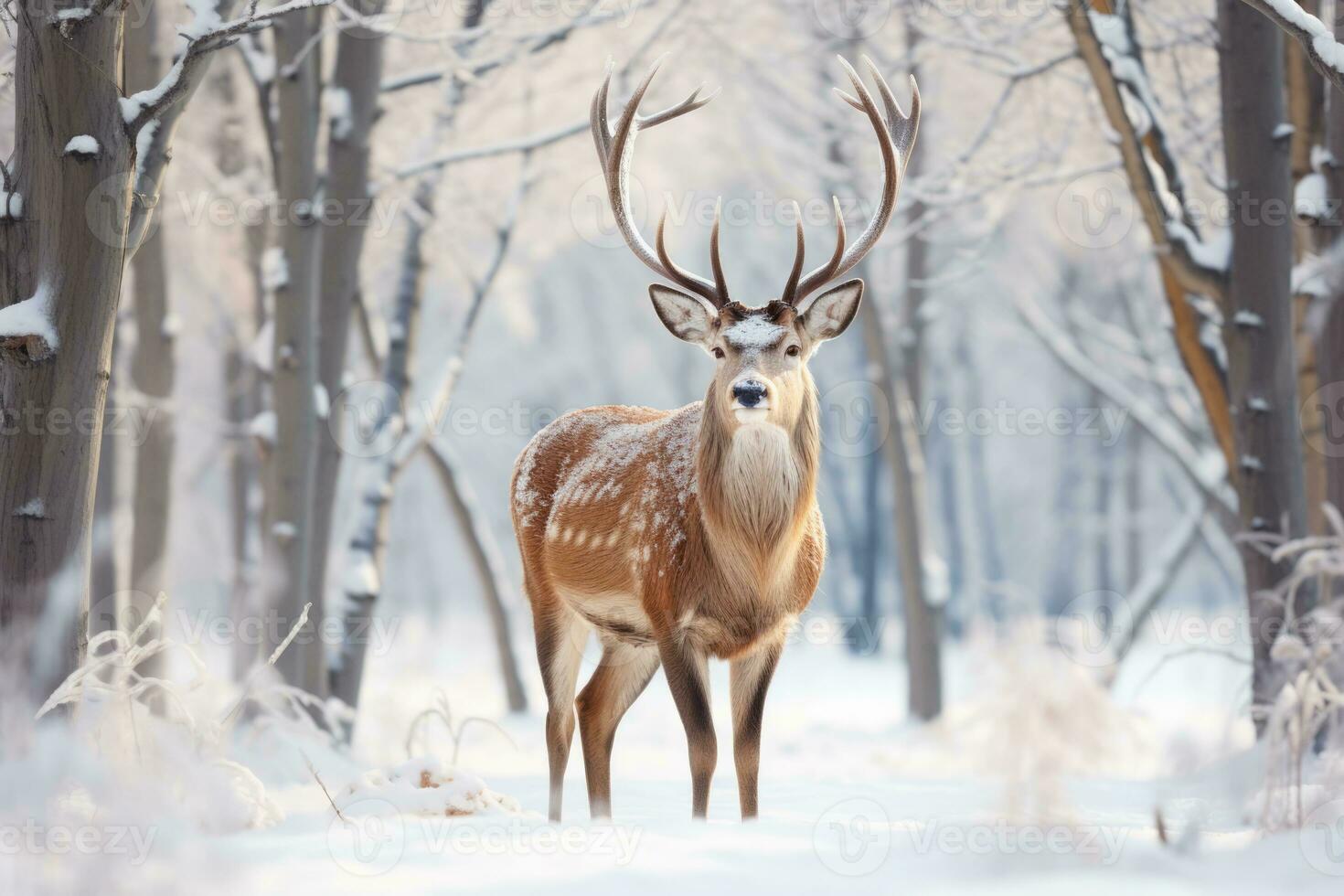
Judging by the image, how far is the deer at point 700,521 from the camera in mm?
5133

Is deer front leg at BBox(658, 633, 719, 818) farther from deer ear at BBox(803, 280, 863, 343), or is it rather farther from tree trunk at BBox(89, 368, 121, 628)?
tree trunk at BBox(89, 368, 121, 628)

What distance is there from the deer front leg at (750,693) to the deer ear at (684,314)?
1196 mm

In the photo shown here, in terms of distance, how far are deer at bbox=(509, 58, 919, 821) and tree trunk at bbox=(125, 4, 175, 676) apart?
14.3 ft

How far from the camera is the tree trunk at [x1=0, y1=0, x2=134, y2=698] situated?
14.3ft

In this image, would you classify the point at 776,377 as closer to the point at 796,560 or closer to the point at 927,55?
the point at 796,560

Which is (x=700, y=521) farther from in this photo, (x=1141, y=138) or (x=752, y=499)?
(x=1141, y=138)

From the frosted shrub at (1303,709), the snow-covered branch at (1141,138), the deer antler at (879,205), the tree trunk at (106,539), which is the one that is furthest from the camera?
the tree trunk at (106,539)

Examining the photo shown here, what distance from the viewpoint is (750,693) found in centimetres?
529

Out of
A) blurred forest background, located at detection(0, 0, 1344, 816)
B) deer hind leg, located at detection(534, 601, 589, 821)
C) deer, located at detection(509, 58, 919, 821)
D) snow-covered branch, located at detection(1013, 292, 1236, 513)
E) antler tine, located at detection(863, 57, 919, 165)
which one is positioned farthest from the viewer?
snow-covered branch, located at detection(1013, 292, 1236, 513)

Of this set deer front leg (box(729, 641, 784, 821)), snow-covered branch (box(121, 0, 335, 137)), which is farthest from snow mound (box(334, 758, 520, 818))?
snow-covered branch (box(121, 0, 335, 137))

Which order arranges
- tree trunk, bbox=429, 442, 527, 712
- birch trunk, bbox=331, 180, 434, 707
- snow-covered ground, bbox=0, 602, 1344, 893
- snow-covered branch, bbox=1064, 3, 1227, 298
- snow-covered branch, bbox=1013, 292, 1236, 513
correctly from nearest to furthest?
1. snow-covered ground, bbox=0, 602, 1344, 893
2. snow-covered branch, bbox=1064, 3, 1227, 298
3. birch trunk, bbox=331, 180, 434, 707
4. snow-covered branch, bbox=1013, 292, 1236, 513
5. tree trunk, bbox=429, 442, 527, 712

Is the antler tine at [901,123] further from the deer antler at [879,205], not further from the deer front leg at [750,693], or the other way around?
the deer front leg at [750,693]

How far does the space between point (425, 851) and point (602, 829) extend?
71 centimetres

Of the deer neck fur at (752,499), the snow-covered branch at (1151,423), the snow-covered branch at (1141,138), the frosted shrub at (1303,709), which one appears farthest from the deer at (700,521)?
the snow-covered branch at (1151,423)
